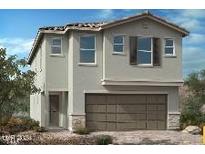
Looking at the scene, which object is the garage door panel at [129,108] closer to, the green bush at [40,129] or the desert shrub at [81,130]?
the desert shrub at [81,130]

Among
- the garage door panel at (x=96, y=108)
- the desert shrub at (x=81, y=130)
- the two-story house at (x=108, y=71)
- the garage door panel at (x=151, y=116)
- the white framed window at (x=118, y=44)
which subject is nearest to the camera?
the two-story house at (x=108, y=71)

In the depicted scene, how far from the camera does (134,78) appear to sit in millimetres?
74375

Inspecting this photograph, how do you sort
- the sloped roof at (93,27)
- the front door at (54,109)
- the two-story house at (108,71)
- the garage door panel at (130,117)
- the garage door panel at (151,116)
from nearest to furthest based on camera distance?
1. the front door at (54,109)
2. the two-story house at (108,71)
3. the sloped roof at (93,27)
4. the garage door panel at (130,117)
5. the garage door panel at (151,116)

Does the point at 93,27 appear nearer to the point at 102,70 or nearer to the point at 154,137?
the point at 102,70

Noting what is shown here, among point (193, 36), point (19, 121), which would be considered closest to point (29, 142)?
point (19, 121)

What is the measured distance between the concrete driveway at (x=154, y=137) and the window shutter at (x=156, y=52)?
187cm

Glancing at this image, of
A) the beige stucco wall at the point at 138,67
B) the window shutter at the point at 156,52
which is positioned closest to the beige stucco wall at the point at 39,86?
the beige stucco wall at the point at 138,67

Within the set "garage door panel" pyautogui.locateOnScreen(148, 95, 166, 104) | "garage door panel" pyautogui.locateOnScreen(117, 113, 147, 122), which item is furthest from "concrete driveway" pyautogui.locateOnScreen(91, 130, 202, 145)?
"garage door panel" pyautogui.locateOnScreen(148, 95, 166, 104)

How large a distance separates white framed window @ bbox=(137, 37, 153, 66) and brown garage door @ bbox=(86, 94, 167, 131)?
0.97m

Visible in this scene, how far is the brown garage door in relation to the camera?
245 ft

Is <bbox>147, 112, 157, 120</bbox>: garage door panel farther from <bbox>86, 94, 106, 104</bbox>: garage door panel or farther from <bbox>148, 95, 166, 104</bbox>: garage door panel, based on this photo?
<bbox>86, 94, 106, 104</bbox>: garage door panel

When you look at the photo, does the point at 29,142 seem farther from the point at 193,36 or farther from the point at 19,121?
the point at 193,36

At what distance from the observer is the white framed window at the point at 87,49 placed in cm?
7431
